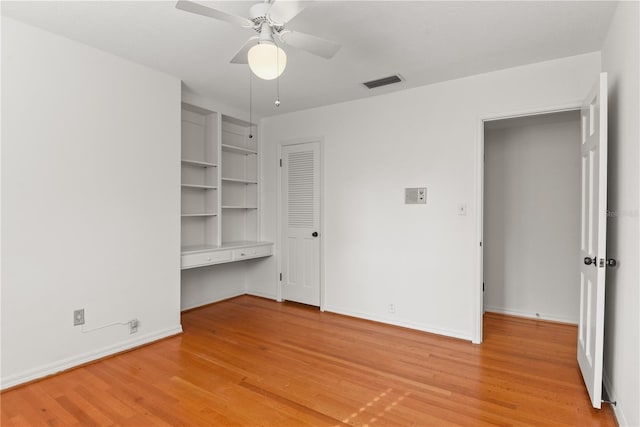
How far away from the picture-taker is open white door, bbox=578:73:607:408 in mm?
2098

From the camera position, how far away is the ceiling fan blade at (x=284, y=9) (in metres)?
1.69

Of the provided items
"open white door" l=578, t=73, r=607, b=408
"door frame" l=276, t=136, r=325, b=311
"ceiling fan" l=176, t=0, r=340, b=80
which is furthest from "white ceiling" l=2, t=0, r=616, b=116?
"door frame" l=276, t=136, r=325, b=311

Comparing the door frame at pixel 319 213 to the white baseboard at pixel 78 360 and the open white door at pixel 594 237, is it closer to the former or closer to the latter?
the white baseboard at pixel 78 360

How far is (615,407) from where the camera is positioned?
208 cm

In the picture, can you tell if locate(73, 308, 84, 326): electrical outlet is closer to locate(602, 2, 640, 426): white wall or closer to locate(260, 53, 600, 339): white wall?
locate(260, 53, 600, 339): white wall

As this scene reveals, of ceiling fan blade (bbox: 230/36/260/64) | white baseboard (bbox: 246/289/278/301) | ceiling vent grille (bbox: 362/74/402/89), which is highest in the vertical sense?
ceiling vent grille (bbox: 362/74/402/89)

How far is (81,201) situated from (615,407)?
13.1ft

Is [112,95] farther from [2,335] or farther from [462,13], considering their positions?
[462,13]

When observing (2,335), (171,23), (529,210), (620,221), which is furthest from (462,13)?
(2,335)

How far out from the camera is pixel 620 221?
6.98 ft

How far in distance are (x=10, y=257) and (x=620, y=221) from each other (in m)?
4.04

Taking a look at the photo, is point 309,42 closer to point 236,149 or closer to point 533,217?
point 236,149

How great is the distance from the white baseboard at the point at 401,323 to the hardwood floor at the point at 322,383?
0.32ft

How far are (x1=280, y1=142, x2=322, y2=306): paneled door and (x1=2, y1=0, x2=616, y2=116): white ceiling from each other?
1.22 m
